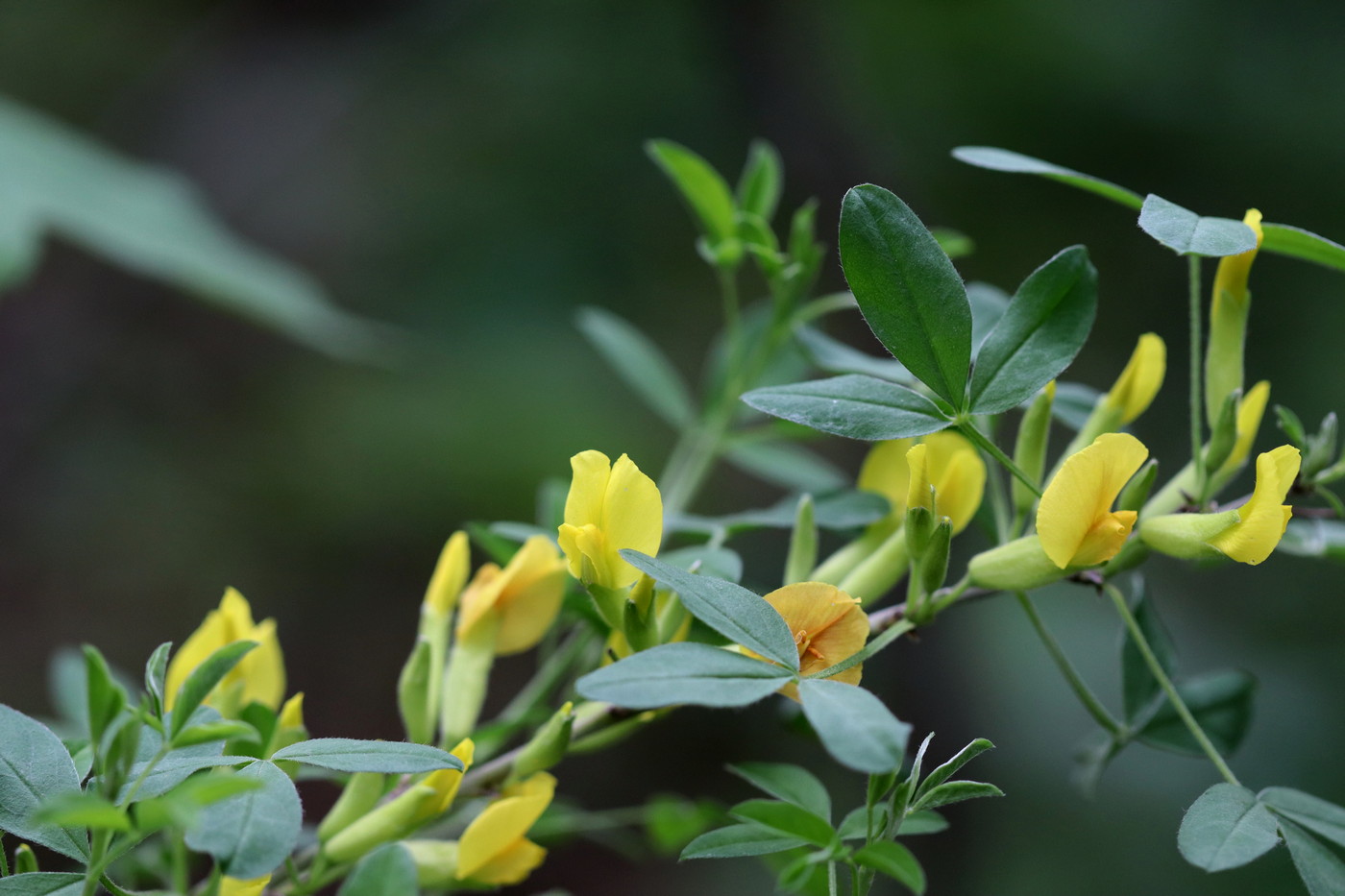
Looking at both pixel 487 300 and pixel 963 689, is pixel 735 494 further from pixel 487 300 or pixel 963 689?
pixel 963 689

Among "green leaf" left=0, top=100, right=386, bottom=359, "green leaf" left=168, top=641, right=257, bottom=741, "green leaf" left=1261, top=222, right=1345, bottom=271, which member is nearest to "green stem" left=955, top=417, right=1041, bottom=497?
"green leaf" left=1261, top=222, right=1345, bottom=271

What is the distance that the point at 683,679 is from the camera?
0.25 metres

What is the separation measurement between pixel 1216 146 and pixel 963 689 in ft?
2.96

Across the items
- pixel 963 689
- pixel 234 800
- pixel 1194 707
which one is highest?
pixel 234 800

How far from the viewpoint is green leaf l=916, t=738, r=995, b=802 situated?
10.8 inches

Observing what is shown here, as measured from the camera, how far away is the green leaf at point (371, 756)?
0.27 m

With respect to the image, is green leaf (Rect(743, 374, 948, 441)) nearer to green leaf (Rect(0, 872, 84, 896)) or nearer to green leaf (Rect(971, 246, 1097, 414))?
green leaf (Rect(971, 246, 1097, 414))

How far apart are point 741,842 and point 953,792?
7 centimetres

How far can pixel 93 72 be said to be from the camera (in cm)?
196

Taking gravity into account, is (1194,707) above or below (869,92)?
below

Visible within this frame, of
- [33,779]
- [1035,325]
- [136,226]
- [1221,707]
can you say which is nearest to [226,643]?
[33,779]

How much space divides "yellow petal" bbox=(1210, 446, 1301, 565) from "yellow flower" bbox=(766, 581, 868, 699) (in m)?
0.11

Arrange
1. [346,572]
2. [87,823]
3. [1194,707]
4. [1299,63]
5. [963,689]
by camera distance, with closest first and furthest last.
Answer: [87,823], [1194,707], [963,689], [1299,63], [346,572]

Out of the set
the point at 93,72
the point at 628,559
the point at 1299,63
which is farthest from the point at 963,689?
the point at 93,72
